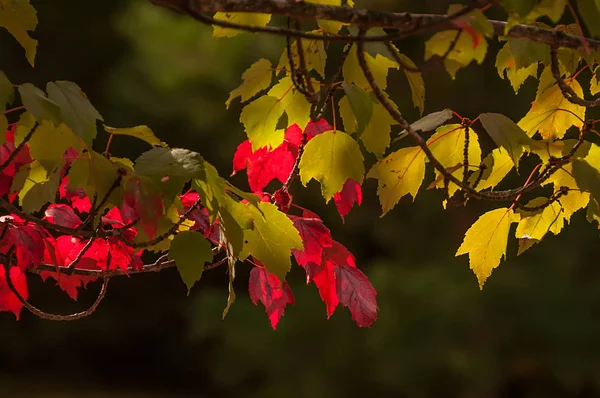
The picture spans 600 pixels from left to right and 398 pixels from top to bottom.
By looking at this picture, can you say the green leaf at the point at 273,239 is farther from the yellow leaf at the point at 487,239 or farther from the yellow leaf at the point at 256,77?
the yellow leaf at the point at 487,239

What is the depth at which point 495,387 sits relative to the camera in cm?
489

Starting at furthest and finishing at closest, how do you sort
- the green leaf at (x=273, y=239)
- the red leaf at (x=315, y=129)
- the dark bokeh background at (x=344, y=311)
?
the dark bokeh background at (x=344, y=311)
the red leaf at (x=315, y=129)
the green leaf at (x=273, y=239)

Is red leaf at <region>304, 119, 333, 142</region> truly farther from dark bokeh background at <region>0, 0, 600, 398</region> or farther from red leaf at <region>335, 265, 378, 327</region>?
dark bokeh background at <region>0, 0, 600, 398</region>

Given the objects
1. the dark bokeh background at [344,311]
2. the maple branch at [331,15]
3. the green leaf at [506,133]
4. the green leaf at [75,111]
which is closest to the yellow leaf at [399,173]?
the green leaf at [506,133]

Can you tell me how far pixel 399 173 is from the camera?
103cm

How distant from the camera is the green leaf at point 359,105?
795 mm

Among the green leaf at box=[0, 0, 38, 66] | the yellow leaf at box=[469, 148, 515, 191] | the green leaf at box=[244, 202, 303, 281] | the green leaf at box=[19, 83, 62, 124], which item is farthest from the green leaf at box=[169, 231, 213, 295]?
the yellow leaf at box=[469, 148, 515, 191]

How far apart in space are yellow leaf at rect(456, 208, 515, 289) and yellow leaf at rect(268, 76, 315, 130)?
0.25 m

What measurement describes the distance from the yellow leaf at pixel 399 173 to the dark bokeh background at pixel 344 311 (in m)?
3.66

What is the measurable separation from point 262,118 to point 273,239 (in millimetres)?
145

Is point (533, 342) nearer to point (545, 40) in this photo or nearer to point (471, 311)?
point (471, 311)

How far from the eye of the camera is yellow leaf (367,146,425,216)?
3.33ft

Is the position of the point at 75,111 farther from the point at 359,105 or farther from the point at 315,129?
the point at 315,129

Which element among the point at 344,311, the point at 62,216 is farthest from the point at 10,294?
the point at 344,311
